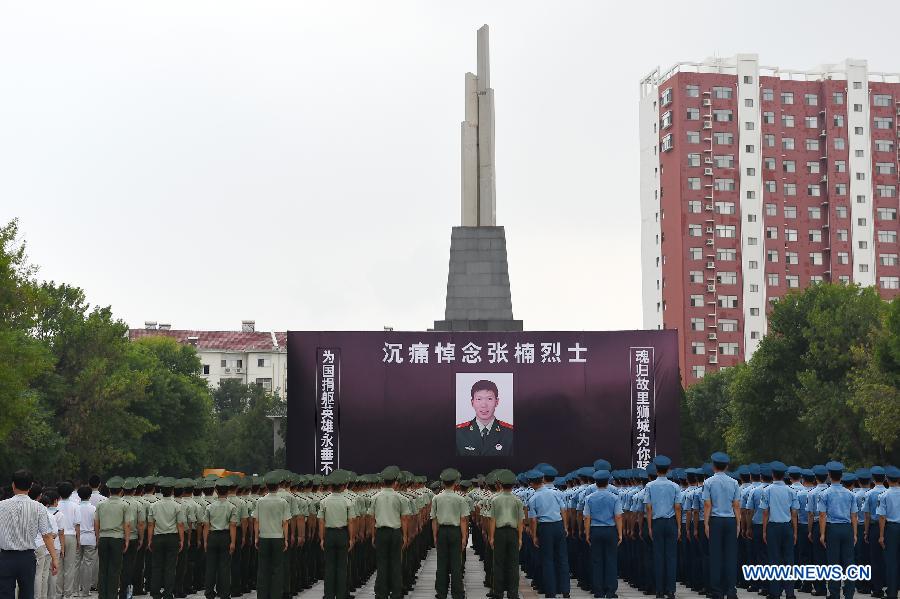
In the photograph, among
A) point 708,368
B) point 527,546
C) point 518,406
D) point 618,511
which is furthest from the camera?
point 708,368

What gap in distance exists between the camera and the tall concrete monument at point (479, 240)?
2777cm

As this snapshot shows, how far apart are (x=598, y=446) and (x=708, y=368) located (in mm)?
51932

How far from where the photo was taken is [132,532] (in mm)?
13859

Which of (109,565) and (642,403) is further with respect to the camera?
(642,403)

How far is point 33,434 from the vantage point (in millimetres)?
36344

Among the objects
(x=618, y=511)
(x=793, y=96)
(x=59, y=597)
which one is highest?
(x=793, y=96)

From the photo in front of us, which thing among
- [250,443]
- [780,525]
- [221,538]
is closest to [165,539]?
[221,538]

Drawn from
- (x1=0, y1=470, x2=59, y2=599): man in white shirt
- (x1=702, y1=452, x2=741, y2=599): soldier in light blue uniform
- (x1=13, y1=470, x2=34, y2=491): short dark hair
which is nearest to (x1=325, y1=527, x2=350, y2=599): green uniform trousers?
(x1=702, y1=452, x2=741, y2=599): soldier in light blue uniform

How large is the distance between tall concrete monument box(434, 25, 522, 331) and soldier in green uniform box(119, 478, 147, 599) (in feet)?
46.1

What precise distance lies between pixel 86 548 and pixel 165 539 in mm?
1727

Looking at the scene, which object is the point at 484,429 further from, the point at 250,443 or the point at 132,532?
the point at 250,443

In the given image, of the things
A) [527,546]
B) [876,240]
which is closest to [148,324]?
[876,240]

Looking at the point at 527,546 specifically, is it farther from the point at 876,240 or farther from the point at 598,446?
the point at 876,240

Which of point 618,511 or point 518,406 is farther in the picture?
point 518,406
